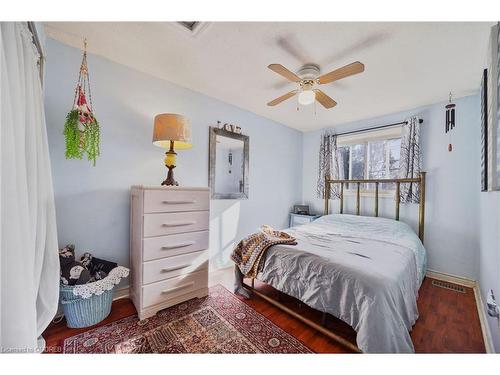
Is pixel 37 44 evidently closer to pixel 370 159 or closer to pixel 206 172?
pixel 206 172

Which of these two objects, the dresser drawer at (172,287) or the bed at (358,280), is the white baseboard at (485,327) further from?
the dresser drawer at (172,287)

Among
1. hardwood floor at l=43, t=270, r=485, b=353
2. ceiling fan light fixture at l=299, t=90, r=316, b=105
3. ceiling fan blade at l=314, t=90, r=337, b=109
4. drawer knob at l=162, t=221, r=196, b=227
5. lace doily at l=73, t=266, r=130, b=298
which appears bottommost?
hardwood floor at l=43, t=270, r=485, b=353

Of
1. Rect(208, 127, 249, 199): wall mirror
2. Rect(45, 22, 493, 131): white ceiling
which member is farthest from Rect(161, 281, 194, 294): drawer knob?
Rect(45, 22, 493, 131): white ceiling

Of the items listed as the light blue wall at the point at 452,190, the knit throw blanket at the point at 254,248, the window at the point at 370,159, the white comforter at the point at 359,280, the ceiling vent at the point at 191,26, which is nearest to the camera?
the white comforter at the point at 359,280

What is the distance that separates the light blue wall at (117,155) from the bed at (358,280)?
4.25 ft

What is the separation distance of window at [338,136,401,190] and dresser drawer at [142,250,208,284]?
2629mm

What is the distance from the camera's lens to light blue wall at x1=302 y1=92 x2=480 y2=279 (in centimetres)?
234

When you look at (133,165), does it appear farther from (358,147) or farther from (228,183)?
(358,147)

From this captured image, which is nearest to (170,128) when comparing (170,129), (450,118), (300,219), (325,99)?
(170,129)

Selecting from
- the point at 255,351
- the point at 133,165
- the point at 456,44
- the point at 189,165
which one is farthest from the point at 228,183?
the point at 456,44

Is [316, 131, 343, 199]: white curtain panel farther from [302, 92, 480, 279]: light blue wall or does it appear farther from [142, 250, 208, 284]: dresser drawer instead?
[142, 250, 208, 284]: dresser drawer

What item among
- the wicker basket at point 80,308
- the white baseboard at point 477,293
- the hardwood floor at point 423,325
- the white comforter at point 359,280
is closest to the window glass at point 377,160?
the white comforter at point 359,280

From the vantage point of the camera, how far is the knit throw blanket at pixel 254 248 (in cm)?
182
